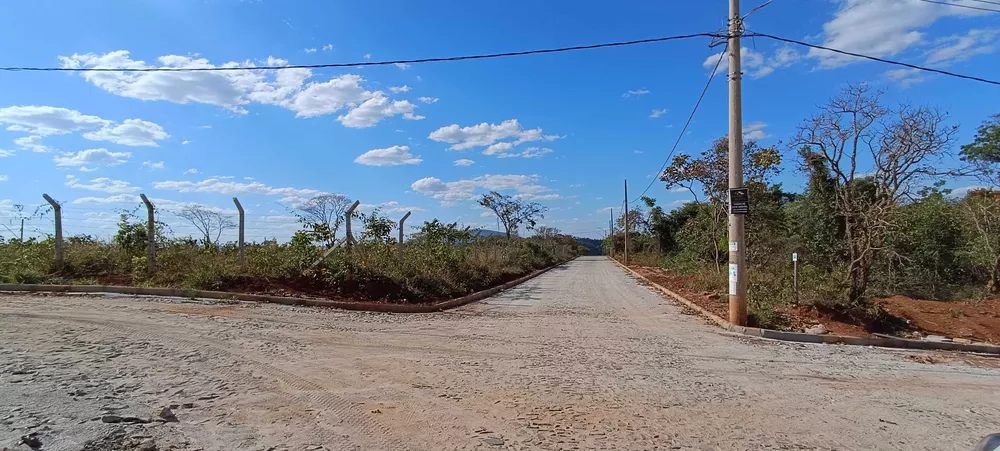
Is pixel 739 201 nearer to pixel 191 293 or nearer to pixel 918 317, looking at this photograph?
pixel 918 317

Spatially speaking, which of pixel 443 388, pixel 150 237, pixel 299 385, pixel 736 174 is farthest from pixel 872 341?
pixel 150 237

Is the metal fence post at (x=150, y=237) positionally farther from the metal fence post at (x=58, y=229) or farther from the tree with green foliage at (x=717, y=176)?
the tree with green foliage at (x=717, y=176)

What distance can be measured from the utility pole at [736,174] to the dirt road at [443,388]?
50.4 inches

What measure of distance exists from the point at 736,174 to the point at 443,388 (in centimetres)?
776

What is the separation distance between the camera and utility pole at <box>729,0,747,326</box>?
10.6m

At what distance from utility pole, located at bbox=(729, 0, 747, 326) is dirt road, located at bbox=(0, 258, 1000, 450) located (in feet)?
4.20

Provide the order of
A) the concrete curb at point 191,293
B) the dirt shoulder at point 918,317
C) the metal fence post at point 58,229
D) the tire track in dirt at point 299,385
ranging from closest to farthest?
1. the tire track in dirt at point 299,385
2. the dirt shoulder at point 918,317
3. the concrete curb at point 191,293
4. the metal fence post at point 58,229

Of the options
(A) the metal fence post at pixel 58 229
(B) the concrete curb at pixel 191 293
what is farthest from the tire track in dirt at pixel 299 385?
(A) the metal fence post at pixel 58 229

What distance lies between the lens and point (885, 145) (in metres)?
12.7

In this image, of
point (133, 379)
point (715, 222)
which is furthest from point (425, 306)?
point (715, 222)

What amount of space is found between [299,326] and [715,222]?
1896 centimetres

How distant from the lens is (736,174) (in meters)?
10.8

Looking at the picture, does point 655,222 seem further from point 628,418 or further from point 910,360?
point 628,418

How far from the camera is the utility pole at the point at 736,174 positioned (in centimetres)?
1065
